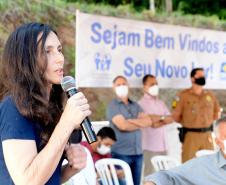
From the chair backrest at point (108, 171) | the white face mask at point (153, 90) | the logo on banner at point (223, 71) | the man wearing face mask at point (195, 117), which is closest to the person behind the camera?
the chair backrest at point (108, 171)

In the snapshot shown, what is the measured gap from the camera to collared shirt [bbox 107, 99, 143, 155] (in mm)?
4594

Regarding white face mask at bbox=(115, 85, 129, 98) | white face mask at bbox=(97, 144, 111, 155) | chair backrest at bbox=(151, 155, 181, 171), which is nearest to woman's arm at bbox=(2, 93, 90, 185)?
chair backrest at bbox=(151, 155, 181, 171)

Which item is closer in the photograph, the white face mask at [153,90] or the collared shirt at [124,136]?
the collared shirt at [124,136]

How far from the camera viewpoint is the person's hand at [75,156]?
52.2 inches

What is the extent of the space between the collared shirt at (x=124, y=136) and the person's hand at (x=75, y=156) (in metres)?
3.27

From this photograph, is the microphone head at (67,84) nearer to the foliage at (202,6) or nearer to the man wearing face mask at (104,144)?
the man wearing face mask at (104,144)

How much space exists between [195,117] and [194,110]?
85 millimetres

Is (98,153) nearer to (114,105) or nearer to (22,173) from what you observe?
(114,105)

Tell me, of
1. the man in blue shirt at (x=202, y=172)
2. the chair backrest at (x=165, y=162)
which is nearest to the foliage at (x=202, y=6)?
the chair backrest at (x=165, y=162)

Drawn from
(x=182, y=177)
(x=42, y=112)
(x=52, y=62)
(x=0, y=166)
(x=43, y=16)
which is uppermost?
(x=43, y=16)

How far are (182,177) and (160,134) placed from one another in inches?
Result: 110

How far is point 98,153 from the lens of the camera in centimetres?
418

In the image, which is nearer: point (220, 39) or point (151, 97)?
point (151, 97)

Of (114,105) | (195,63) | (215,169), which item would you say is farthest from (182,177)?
(195,63)
